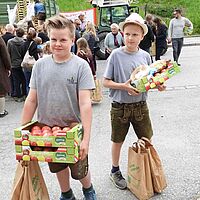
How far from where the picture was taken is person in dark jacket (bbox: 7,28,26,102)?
8.20 m

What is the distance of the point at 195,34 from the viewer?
64.8 ft

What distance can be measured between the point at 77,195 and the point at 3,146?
2.05 metres

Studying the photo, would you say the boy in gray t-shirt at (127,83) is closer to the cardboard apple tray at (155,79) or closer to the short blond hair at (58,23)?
the cardboard apple tray at (155,79)

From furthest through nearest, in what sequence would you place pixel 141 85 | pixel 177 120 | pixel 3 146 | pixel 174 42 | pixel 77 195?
pixel 174 42, pixel 177 120, pixel 3 146, pixel 77 195, pixel 141 85

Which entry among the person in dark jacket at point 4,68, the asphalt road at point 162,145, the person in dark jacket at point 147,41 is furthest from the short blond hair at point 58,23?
the person in dark jacket at point 147,41

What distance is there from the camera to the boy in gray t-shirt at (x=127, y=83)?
3.59 meters

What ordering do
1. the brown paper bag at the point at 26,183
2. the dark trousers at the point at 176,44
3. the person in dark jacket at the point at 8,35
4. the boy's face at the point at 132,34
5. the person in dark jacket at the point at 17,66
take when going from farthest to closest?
the dark trousers at the point at 176,44 < the person in dark jacket at the point at 8,35 < the person in dark jacket at the point at 17,66 < the boy's face at the point at 132,34 < the brown paper bag at the point at 26,183

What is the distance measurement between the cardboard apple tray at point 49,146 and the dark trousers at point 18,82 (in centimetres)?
572

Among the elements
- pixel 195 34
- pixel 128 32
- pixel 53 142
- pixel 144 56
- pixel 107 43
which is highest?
pixel 128 32

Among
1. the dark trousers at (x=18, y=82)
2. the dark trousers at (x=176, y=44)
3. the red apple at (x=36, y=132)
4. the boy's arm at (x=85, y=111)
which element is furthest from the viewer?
the dark trousers at (x=176, y=44)

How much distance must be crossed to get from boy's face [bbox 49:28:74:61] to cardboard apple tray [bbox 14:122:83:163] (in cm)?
61

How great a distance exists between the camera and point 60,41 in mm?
2951

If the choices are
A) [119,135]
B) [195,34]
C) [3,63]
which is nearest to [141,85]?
[119,135]

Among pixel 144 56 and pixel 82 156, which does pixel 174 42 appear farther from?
pixel 82 156
